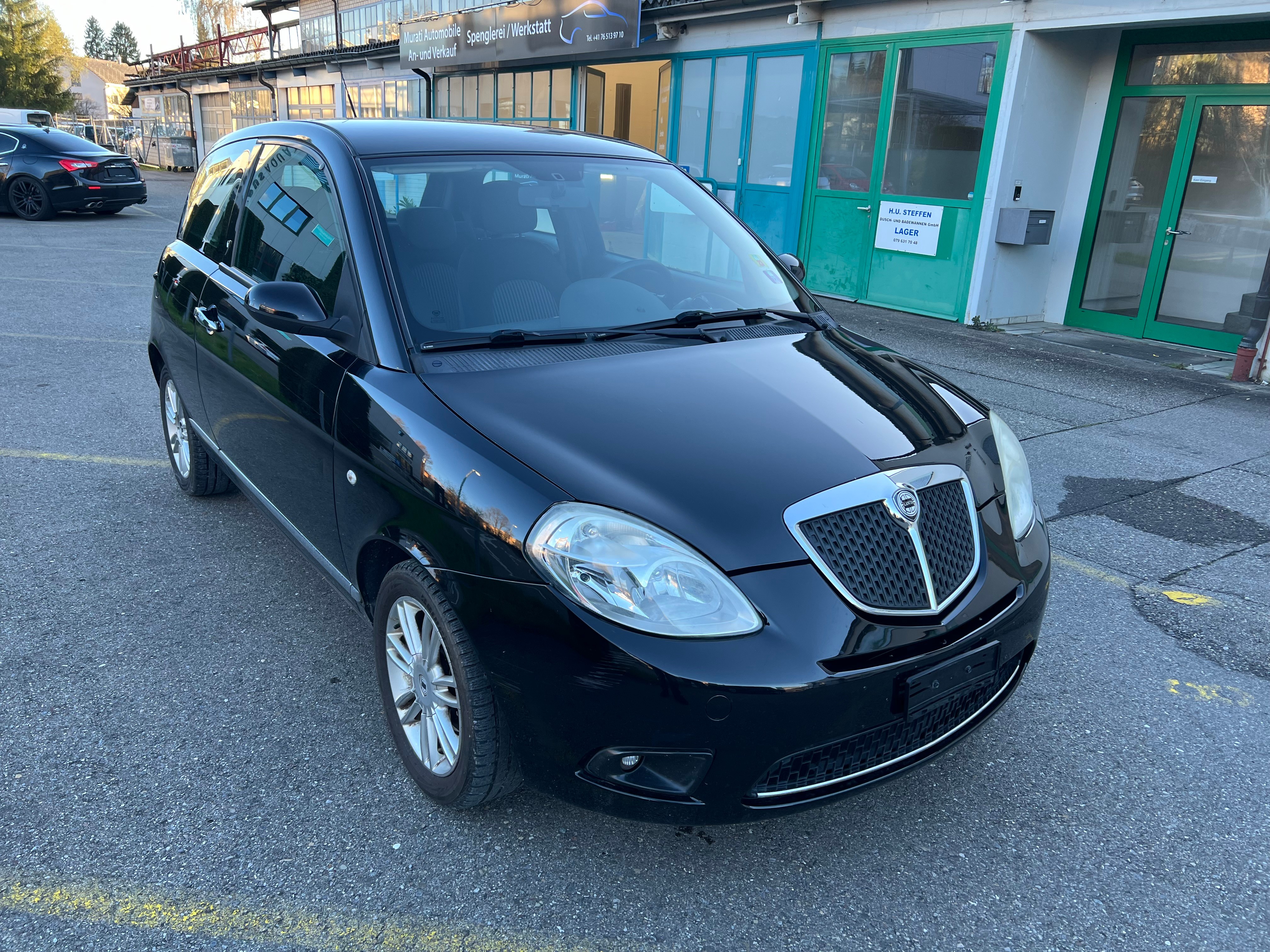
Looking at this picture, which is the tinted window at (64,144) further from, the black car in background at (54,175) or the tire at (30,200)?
the tire at (30,200)

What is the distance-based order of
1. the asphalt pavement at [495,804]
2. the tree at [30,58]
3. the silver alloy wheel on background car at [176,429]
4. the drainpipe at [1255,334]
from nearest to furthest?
1. the asphalt pavement at [495,804]
2. the silver alloy wheel on background car at [176,429]
3. the drainpipe at [1255,334]
4. the tree at [30,58]

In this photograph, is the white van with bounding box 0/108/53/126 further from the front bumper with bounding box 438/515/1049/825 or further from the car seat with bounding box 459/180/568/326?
the front bumper with bounding box 438/515/1049/825

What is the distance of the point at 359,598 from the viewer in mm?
2854

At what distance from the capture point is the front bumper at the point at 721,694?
6.56 feet

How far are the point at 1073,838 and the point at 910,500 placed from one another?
3.53 feet

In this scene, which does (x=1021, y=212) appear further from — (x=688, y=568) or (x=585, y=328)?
(x=688, y=568)

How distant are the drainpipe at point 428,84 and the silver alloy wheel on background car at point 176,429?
18.5m

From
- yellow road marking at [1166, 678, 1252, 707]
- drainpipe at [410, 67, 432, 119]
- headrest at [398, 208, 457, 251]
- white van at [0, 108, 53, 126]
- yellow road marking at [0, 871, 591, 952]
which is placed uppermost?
drainpipe at [410, 67, 432, 119]

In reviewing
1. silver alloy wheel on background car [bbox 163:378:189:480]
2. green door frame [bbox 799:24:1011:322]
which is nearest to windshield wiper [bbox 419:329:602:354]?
silver alloy wheel on background car [bbox 163:378:189:480]

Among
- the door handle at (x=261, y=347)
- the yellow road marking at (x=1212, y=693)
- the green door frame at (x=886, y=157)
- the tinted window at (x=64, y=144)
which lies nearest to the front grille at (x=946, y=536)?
the yellow road marking at (x=1212, y=693)

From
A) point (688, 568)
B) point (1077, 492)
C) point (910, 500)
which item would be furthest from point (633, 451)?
point (1077, 492)

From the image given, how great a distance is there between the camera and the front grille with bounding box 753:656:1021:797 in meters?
2.11

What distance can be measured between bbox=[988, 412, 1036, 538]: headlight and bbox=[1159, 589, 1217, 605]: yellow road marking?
5.05ft

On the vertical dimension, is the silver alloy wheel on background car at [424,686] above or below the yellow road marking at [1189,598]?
above
